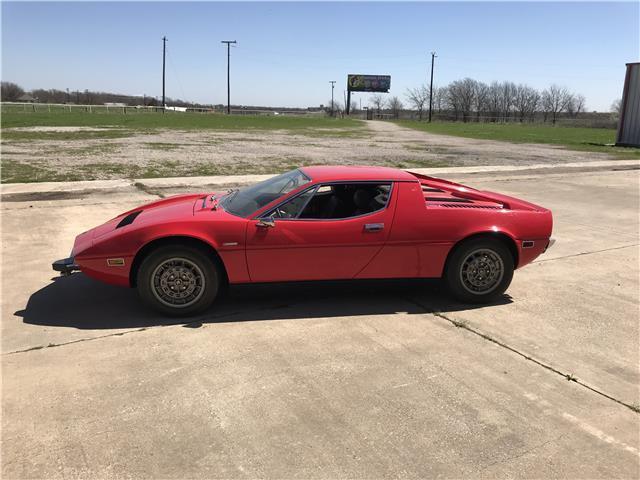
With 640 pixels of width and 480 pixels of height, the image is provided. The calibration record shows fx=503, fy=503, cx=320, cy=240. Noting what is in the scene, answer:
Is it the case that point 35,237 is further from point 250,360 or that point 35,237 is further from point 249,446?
point 249,446

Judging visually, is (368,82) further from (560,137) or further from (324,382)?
(324,382)

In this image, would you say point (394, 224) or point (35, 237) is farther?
point (35, 237)

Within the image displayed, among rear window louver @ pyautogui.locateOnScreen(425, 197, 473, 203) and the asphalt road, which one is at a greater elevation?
rear window louver @ pyautogui.locateOnScreen(425, 197, 473, 203)

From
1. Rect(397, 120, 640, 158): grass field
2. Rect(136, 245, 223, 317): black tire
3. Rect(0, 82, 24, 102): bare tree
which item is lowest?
Rect(136, 245, 223, 317): black tire

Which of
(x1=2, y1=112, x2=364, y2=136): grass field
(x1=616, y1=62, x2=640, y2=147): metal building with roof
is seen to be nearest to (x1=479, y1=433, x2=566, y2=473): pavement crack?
(x1=616, y1=62, x2=640, y2=147): metal building with roof

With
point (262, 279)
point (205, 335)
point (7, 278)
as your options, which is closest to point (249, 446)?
point (205, 335)

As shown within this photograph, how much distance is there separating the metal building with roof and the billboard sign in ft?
327

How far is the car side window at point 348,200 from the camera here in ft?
15.1

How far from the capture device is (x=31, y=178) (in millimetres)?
11711

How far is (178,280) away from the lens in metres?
4.25

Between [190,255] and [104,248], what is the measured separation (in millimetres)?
720

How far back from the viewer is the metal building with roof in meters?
27.0

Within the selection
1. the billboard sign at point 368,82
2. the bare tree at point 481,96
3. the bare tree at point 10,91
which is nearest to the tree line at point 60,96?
the bare tree at point 10,91

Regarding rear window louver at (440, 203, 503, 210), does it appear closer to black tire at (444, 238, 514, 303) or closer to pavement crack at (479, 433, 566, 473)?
black tire at (444, 238, 514, 303)
